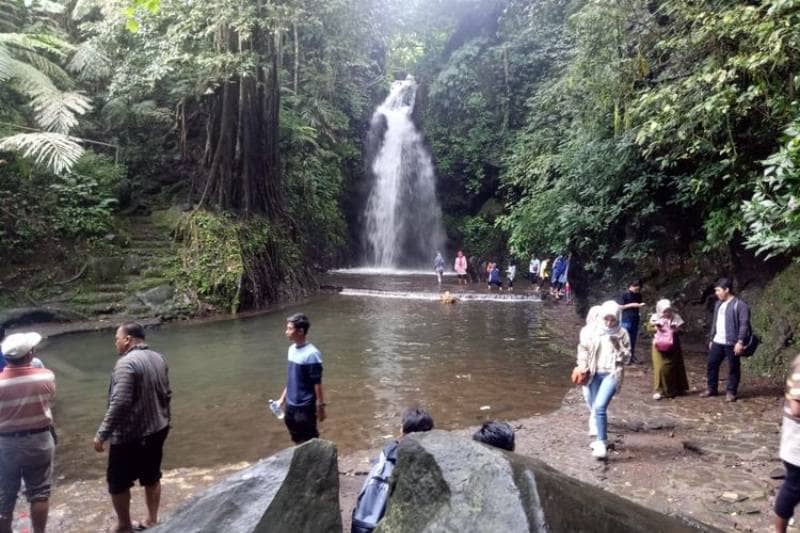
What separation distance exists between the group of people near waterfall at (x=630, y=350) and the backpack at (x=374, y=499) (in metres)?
2.49

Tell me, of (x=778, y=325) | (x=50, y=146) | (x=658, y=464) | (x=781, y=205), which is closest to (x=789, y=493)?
(x=658, y=464)

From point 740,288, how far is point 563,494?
8373 mm

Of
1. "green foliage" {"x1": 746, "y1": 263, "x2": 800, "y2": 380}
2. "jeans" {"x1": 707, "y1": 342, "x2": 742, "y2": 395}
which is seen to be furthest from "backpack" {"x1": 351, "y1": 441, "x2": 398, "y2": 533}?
"green foliage" {"x1": 746, "y1": 263, "x2": 800, "y2": 380}

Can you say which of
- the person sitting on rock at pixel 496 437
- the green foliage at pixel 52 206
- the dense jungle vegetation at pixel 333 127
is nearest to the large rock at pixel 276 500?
the person sitting on rock at pixel 496 437

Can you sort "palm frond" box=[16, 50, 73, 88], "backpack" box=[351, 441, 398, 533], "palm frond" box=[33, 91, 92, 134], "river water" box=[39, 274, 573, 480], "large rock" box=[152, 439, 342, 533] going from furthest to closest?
"palm frond" box=[16, 50, 73, 88]
"palm frond" box=[33, 91, 92, 134]
"river water" box=[39, 274, 573, 480]
"backpack" box=[351, 441, 398, 533]
"large rock" box=[152, 439, 342, 533]

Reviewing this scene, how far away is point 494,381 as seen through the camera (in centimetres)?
882

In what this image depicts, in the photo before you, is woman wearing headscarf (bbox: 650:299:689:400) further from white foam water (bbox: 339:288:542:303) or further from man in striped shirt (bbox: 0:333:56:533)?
white foam water (bbox: 339:288:542:303)

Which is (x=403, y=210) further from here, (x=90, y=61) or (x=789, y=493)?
(x=789, y=493)

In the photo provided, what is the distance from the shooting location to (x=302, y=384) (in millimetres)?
4785

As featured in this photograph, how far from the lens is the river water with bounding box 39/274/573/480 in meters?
6.58

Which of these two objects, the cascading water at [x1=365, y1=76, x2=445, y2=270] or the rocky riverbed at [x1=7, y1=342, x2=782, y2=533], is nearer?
the rocky riverbed at [x1=7, y1=342, x2=782, y2=533]

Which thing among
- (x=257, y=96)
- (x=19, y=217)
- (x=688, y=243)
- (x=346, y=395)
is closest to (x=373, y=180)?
(x=257, y=96)

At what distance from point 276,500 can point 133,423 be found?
154 centimetres

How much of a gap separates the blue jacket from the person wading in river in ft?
20.2
